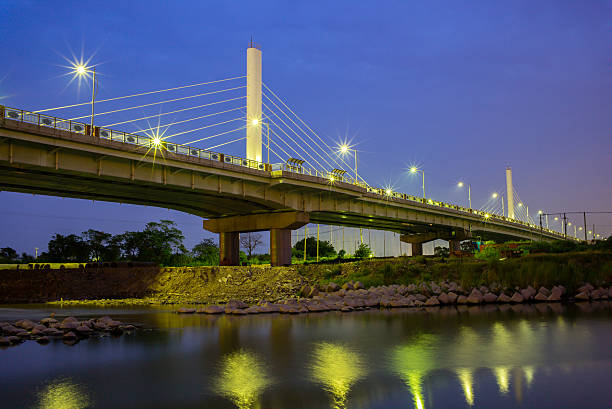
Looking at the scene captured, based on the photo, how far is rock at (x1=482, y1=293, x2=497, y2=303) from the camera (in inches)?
1032

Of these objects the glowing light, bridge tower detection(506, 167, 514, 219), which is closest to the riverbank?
the glowing light

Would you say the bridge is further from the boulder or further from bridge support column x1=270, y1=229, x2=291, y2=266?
the boulder

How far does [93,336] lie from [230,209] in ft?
146

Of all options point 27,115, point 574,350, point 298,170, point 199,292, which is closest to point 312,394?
point 574,350

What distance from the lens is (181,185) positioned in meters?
46.7

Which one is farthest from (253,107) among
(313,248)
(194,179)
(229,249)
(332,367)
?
(313,248)

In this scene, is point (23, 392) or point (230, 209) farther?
point (230, 209)

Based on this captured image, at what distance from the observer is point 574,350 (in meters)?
12.4

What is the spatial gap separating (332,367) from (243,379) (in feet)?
7.04

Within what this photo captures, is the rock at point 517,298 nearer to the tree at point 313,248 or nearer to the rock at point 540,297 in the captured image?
the rock at point 540,297

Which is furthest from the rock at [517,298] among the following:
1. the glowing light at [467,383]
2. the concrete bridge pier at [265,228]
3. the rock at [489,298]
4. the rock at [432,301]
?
the concrete bridge pier at [265,228]

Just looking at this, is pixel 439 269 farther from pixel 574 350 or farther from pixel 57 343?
pixel 57 343

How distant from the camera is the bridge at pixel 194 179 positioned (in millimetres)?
36656

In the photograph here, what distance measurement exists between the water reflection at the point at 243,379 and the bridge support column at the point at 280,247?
149 feet
